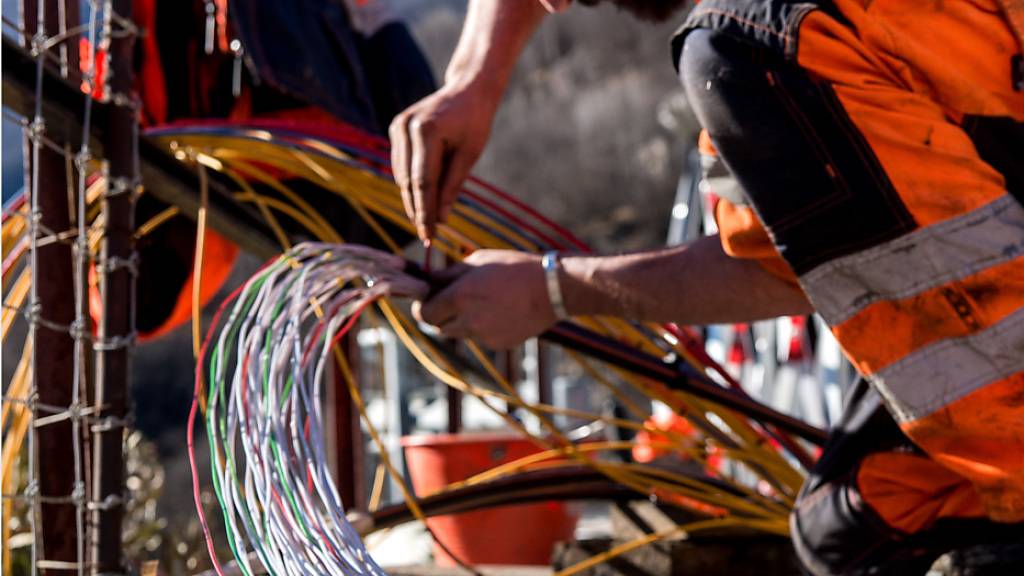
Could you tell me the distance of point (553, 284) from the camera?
4.31 ft

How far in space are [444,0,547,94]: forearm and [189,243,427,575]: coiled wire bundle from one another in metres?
0.24

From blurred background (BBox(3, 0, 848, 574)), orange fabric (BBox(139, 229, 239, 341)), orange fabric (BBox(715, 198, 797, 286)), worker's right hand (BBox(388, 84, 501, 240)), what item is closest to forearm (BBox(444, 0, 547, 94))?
worker's right hand (BBox(388, 84, 501, 240))

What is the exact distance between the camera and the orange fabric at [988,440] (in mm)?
1022

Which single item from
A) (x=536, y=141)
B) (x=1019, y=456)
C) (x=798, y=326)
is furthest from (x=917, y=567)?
(x=536, y=141)

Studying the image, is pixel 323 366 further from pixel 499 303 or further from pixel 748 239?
pixel 748 239

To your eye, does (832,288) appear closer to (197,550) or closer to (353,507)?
(197,550)

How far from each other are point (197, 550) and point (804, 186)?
5.07 feet

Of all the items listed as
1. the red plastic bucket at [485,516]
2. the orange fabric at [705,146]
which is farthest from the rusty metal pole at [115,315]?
the red plastic bucket at [485,516]

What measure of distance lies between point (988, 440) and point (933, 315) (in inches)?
4.8

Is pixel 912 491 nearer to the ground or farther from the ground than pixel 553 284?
nearer to the ground

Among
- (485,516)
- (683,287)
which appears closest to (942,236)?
(683,287)

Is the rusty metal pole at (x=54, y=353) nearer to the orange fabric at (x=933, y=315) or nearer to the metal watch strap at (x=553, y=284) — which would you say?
the metal watch strap at (x=553, y=284)

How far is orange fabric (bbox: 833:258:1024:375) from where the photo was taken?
1.02 m

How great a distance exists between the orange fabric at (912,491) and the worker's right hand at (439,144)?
0.59 meters
